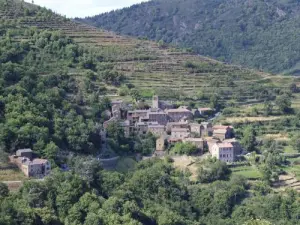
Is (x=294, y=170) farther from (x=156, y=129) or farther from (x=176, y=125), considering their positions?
(x=156, y=129)

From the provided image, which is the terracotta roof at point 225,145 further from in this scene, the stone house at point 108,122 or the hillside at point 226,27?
the hillside at point 226,27

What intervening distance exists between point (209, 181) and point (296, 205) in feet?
18.6

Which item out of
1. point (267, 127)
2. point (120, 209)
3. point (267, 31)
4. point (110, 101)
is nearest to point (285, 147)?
point (267, 127)

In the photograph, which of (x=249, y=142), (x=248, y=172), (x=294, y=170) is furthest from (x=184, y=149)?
(x=294, y=170)

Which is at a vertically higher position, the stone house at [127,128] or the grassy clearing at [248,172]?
the stone house at [127,128]

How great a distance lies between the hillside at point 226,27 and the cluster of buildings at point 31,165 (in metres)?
76.3

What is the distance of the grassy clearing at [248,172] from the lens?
43.1 m

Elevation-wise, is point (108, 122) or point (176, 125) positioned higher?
point (108, 122)

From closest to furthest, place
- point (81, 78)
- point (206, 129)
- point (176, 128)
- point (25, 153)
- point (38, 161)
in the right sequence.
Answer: point (38, 161) → point (25, 153) → point (176, 128) → point (206, 129) → point (81, 78)

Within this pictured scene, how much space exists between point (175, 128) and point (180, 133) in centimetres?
69

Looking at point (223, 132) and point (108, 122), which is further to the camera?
point (223, 132)

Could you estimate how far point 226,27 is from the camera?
5408 inches

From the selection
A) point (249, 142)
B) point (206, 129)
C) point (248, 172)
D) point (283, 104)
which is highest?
point (283, 104)

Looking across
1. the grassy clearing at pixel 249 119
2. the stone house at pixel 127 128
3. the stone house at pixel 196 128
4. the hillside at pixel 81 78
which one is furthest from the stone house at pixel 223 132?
the hillside at pixel 81 78
